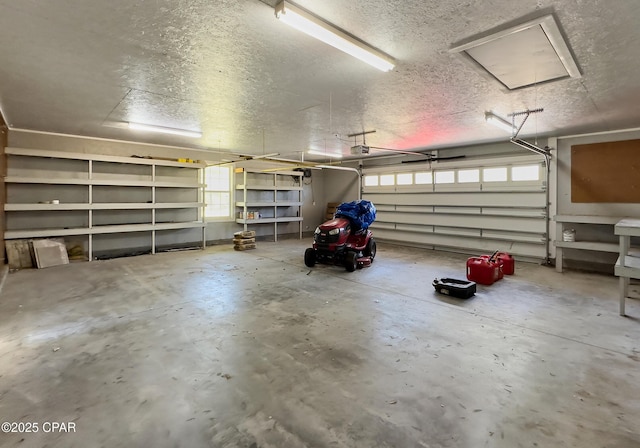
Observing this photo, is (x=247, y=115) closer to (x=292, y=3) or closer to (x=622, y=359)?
(x=292, y=3)

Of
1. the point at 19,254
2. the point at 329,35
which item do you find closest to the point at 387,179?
the point at 329,35

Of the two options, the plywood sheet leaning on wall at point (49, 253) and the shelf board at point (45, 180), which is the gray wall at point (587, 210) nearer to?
the shelf board at point (45, 180)

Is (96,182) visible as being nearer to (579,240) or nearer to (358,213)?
(358,213)

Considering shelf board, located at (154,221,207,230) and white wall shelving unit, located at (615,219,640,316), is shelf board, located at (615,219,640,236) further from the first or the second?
shelf board, located at (154,221,207,230)

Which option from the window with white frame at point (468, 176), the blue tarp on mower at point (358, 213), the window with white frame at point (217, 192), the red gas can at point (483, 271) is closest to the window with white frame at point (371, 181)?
the window with white frame at point (468, 176)

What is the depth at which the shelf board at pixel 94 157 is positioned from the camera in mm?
6070

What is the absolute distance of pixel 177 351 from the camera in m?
2.73

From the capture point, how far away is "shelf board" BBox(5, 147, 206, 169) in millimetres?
6070

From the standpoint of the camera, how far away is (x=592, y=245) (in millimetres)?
5406

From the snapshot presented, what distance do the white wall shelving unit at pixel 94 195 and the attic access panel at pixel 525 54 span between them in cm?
719

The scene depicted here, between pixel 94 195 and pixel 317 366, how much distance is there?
722cm

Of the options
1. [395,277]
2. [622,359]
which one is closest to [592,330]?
[622,359]

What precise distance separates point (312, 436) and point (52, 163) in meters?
7.90

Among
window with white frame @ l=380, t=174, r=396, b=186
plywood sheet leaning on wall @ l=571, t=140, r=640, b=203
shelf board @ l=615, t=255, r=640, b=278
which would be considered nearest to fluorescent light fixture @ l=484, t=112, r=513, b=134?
plywood sheet leaning on wall @ l=571, t=140, r=640, b=203
